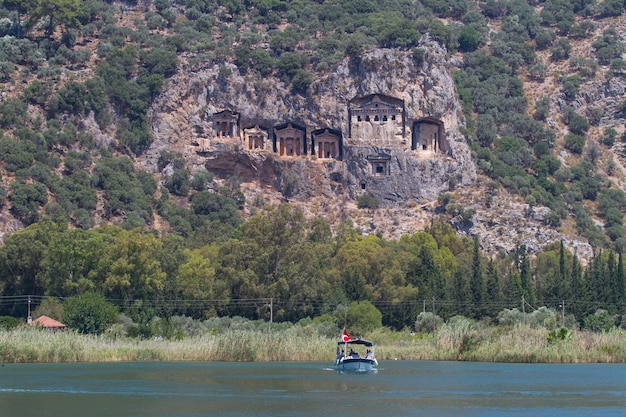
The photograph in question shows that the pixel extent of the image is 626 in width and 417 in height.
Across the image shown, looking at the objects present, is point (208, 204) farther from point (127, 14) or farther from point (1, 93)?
point (127, 14)

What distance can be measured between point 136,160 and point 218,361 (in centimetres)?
6315

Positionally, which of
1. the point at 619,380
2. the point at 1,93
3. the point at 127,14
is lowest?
the point at 619,380

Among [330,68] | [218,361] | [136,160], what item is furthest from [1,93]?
[218,361]

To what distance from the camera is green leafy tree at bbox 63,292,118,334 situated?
89625 millimetres

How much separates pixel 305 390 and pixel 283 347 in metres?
18.9

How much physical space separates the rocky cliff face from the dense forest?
5.89 ft

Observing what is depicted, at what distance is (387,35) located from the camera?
146125mm

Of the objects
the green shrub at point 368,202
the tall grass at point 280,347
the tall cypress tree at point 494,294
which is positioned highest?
the green shrub at point 368,202

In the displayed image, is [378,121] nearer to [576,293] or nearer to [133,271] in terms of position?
[576,293]

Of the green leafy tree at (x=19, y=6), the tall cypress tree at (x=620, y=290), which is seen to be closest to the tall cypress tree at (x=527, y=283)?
the tall cypress tree at (x=620, y=290)

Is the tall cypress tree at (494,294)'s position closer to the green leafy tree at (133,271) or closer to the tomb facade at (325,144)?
the green leafy tree at (133,271)

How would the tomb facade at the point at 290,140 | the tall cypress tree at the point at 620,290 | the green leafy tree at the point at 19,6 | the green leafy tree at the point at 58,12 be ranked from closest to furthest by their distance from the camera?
the tall cypress tree at the point at 620,290 → the tomb facade at the point at 290,140 → the green leafy tree at the point at 58,12 → the green leafy tree at the point at 19,6

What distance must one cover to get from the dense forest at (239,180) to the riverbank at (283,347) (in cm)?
1709

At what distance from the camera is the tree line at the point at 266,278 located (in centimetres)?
9956
